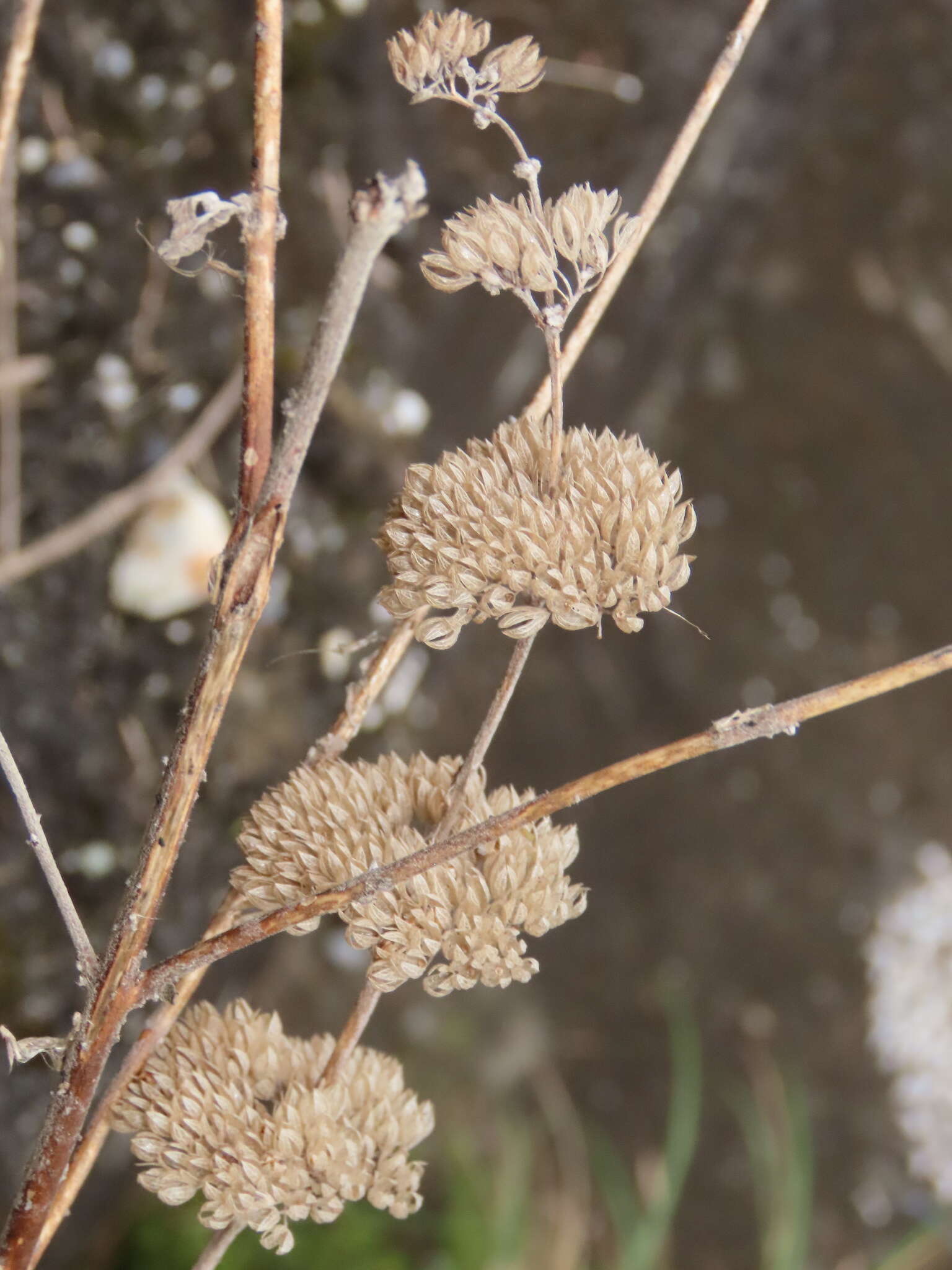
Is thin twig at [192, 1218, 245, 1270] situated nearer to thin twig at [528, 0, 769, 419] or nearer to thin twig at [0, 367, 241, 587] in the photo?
thin twig at [528, 0, 769, 419]

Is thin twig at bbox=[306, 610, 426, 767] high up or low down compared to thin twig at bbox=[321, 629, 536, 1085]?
up

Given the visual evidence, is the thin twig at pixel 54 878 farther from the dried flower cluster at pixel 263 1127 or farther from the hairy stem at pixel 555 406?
the hairy stem at pixel 555 406

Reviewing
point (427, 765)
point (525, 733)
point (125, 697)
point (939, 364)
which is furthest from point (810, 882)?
point (427, 765)

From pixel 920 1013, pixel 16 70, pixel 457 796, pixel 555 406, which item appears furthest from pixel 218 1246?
pixel 920 1013

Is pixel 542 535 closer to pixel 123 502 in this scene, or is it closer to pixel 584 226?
pixel 584 226

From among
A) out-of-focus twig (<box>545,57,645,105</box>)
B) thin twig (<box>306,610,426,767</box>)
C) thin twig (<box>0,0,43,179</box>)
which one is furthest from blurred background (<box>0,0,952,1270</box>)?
thin twig (<box>306,610,426,767</box>)

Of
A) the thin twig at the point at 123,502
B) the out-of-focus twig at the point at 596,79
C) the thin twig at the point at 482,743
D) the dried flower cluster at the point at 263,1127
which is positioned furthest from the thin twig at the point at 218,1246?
the out-of-focus twig at the point at 596,79

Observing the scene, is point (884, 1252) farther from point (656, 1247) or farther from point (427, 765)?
point (427, 765)
